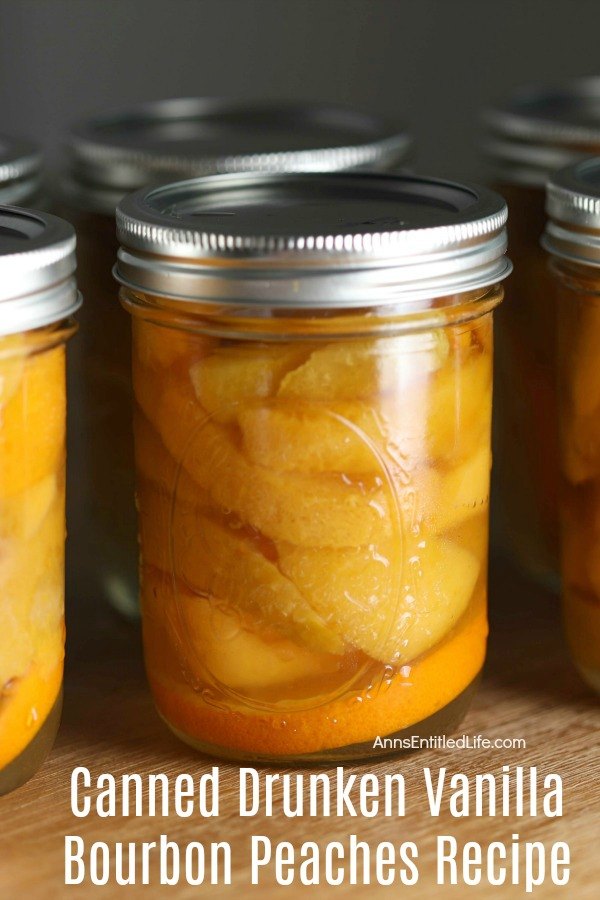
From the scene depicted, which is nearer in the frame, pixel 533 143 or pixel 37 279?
pixel 37 279

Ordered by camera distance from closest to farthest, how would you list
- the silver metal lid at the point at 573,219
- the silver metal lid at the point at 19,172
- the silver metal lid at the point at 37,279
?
the silver metal lid at the point at 37,279 → the silver metal lid at the point at 573,219 → the silver metal lid at the point at 19,172

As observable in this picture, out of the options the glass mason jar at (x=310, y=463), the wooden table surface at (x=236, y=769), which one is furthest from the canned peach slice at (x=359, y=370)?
the wooden table surface at (x=236, y=769)

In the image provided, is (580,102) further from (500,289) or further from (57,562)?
(57,562)

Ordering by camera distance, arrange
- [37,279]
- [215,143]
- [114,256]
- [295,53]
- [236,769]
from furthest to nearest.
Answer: [295,53] < [215,143] < [114,256] < [236,769] < [37,279]

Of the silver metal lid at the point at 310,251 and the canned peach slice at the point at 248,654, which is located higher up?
the silver metal lid at the point at 310,251

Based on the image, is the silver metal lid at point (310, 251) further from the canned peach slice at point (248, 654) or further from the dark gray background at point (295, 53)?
the dark gray background at point (295, 53)

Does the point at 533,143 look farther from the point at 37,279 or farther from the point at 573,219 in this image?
the point at 37,279

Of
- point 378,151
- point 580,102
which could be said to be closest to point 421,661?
point 378,151

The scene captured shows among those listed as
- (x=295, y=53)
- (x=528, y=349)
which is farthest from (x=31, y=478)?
(x=295, y=53)
